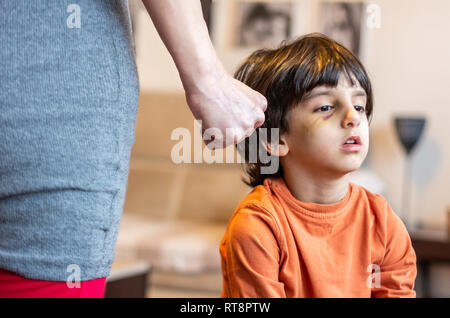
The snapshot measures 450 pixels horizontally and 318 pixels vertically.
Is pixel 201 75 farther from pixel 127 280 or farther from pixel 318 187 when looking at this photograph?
pixel 127 280

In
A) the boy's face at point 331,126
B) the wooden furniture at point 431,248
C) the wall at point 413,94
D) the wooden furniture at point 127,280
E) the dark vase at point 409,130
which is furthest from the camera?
the wall at point 413,94

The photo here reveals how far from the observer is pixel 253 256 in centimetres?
71

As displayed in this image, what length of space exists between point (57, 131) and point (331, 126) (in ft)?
1.06

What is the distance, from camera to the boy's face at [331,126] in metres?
0.67

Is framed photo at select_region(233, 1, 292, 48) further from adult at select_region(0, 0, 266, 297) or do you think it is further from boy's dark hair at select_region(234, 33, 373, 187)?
adult at select_region(0, 0, 266, 297)

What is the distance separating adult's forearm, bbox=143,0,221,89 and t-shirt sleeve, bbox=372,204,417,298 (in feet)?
1.12

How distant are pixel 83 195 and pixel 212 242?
1.87 m

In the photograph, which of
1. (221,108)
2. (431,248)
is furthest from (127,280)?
(431,248)

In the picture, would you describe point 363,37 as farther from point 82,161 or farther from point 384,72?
point 82,161

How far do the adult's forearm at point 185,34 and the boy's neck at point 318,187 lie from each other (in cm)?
26

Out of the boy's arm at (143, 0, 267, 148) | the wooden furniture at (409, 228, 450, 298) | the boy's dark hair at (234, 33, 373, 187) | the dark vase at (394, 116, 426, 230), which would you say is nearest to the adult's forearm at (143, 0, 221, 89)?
the boy's arm at (143, 0, 267, 148)

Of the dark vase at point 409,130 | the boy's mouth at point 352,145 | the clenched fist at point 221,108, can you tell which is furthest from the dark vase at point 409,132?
the clenched fist at point 221,108

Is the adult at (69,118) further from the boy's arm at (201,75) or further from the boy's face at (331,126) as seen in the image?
the boy's face at (331,126)

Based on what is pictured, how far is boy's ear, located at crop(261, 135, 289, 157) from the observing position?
755 millimetres
